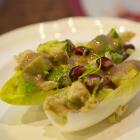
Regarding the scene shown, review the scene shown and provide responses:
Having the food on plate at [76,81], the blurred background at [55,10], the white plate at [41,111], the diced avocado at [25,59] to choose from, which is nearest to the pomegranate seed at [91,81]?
the food on plate at [76,81]

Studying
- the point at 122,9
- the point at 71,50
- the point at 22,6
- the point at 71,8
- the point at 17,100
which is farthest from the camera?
the point at 22,6

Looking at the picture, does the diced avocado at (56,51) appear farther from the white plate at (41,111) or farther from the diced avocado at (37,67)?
the white plate at (41,111)

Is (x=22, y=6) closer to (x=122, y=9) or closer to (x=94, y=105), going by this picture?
(x=122, y=9)

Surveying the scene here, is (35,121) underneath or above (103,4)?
underneath

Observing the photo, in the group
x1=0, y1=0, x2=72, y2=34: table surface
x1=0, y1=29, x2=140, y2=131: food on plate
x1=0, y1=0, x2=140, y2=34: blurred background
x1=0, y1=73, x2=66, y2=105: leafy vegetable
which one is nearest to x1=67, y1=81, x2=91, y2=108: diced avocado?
x1=0, y1=29, x2=140, y2=131: food on plate

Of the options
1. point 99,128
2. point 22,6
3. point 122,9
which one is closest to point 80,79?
point 99,128

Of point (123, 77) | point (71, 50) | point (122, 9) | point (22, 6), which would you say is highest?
point (22, 6)

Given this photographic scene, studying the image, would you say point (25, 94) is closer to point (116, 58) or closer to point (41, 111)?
point (41, 111)

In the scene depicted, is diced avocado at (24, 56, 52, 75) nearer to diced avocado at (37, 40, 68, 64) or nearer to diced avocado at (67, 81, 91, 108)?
diced avocado at (37, 40, 68, 64)
